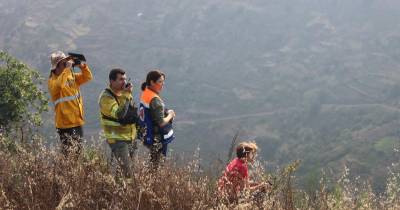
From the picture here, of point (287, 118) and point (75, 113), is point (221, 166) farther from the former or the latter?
point (287, 118)

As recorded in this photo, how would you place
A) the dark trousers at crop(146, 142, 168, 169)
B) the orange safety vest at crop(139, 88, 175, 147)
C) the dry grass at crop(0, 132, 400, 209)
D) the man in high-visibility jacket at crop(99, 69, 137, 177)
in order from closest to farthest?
the dry grass at crop(0, 132, 400, 209), the dark trousers at crop(146, 142, 168, 169), the man in high-visibility jacket at crop(99, 69, 137, 177), the orange safety vest at crop(139, 88, 175, 147)

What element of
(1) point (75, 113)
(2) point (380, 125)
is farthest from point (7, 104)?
(2) point (380, 125)

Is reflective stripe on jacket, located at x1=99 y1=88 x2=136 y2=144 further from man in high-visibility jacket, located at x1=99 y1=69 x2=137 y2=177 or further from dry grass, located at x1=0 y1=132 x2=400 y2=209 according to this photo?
dry grass, located at x1=0 y1=132 x2=400 y2=209

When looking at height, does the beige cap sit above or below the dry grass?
above

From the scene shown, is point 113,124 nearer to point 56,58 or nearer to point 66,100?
point 66,100

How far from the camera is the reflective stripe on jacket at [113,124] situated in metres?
5.78

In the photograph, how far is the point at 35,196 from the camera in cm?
305

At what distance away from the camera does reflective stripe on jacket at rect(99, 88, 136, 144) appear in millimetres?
5781

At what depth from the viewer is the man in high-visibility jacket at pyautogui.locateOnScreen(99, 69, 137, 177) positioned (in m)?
5.75

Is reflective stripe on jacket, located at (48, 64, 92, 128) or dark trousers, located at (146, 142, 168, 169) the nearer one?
dark trousers, located at (146, 142, 168, 169)

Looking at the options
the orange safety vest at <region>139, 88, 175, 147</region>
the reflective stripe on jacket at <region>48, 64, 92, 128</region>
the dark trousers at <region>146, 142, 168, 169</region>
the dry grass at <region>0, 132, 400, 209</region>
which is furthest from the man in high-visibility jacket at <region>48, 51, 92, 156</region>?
the dry grass at <region>0, 132, 400, 209</region>

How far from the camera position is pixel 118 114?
5.76 metres

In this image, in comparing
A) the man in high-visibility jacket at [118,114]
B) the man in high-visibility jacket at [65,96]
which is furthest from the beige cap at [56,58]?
the man in high-visibility jacket at [118,114]

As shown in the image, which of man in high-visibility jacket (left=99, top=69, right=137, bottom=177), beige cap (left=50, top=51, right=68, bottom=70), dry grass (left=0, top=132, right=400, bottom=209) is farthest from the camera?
beige cap (left=50, top=51, right=68, bottom=70)
